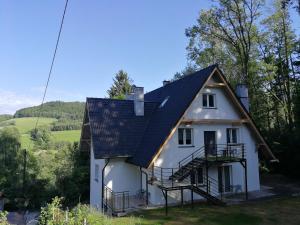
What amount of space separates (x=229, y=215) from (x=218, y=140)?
20.5 ft

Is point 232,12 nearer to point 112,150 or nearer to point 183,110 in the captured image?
point 183,110

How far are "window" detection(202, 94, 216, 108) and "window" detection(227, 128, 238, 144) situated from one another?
7.11ft

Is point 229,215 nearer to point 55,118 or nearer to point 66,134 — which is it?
point 66,134

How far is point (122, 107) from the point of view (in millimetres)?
22453

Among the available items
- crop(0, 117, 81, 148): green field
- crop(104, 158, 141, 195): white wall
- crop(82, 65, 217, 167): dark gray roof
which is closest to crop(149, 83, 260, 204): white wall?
crop(82, 65, 217, 167): dark gray roof

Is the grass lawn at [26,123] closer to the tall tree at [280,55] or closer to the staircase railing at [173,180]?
the tall tree at [280,55]

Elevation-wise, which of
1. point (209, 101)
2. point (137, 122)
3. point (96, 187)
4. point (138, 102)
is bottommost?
point (96, 187)

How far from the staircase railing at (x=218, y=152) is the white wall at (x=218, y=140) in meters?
0.25

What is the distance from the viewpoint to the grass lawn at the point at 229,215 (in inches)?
557

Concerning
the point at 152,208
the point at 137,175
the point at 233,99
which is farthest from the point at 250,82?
the point at 152,208

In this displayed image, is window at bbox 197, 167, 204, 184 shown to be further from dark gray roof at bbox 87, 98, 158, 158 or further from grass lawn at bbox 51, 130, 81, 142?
grass lawn at bbox 51, 130, 81, 142

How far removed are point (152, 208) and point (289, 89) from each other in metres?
24.1

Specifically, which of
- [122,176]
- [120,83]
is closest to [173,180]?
[122,176]

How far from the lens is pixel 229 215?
1523cm
